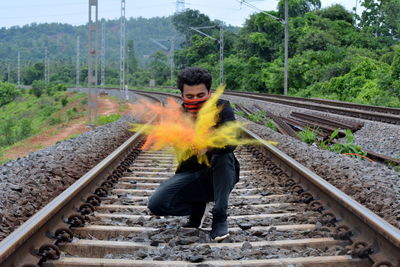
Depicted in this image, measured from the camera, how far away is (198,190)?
3.72m

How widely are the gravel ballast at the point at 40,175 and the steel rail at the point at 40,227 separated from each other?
0.98ft

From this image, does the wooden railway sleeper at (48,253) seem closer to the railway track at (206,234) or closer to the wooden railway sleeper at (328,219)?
the railway track at (206,234)

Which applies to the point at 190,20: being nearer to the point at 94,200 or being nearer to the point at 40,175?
the point at 40,175

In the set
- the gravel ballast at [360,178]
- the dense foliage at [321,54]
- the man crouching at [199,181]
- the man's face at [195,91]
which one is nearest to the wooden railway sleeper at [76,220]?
the man crouching at [199,181]

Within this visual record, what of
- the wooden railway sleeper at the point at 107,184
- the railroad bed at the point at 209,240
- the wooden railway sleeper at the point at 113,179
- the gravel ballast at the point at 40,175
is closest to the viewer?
the railroad bed at the point at 209,240

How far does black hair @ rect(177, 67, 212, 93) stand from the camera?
127 inches

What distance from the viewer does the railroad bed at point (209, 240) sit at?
2.94m

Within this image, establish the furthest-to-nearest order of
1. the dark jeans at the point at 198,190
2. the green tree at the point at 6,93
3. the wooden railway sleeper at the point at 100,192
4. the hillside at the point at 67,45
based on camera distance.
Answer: the hillside at the point at 67,45 → the green tree at the point at 6,93 → the wooden railway sleeper at the point at 100,192 → the dark jeans at the point at 198,190

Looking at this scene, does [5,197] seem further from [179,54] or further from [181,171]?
[179,54]

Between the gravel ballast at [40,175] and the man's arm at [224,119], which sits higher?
the man's arm at [224,119]

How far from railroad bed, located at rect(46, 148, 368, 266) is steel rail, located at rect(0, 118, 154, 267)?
16cm

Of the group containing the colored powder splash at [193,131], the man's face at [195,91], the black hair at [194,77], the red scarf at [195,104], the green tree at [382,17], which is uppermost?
the green tree at [382,17]

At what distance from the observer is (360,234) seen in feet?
10.8

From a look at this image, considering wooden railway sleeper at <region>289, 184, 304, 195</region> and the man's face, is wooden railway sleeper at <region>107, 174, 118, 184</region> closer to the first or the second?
wooden railway sleeper at <region>289, 184, 304, 195</region>
